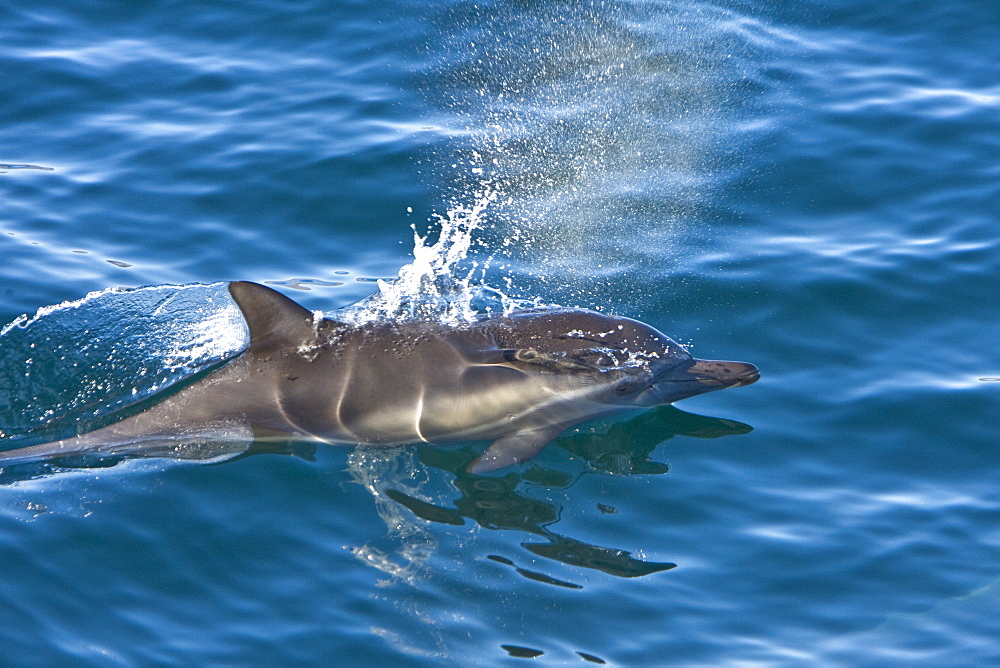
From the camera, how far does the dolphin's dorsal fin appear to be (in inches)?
300

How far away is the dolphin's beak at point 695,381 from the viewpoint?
27.2 feet

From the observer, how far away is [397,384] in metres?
7.77

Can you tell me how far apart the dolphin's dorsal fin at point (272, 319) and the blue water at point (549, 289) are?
850 millimetres

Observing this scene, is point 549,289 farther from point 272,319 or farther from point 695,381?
point 272,319

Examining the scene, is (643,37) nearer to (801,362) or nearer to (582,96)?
(582,96)

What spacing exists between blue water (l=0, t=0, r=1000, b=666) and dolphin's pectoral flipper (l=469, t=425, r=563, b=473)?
0.52 ft

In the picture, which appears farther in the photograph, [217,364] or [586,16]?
[586,16]

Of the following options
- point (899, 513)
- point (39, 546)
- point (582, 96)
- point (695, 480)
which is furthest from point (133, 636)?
point (582, 96)

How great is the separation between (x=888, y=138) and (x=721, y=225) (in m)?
2.46

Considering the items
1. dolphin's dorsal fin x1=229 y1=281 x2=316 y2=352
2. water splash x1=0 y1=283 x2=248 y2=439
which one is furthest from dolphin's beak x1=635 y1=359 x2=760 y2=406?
water splash x1=0 y1=283 x2=248 y2=439

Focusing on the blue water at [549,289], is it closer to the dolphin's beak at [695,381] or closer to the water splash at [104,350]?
the water splash at [104,350]

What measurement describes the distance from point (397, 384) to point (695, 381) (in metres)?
2.27

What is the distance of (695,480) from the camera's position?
785 centimetres

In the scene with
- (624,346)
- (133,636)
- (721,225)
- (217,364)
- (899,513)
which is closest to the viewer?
(133,636)
